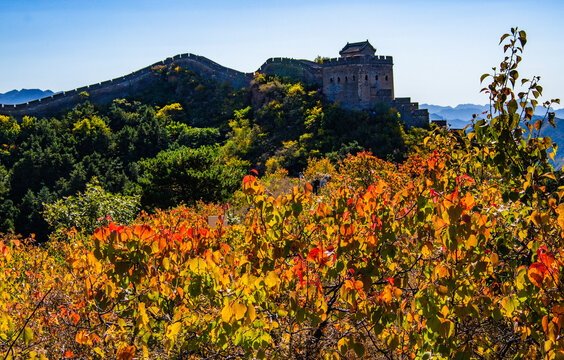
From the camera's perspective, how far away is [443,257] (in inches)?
158

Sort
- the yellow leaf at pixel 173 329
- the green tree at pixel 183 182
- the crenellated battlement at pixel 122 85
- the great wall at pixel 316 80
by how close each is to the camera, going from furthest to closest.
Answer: the crenellated battlement at pixel 122 85
the great wall at pixel 316 80
the green tree at pixel 183 182
the yellow leaf at pixel 173 329

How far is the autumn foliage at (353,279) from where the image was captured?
11.0ft

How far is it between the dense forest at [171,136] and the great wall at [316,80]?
844 mm

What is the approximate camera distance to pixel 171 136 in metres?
43.4

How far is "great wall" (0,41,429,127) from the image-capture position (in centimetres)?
3634

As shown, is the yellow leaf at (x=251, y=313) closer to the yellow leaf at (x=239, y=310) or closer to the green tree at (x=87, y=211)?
the yellow leaf at (x=239, y=310)

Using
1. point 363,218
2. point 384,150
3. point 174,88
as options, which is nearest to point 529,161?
point 363,218

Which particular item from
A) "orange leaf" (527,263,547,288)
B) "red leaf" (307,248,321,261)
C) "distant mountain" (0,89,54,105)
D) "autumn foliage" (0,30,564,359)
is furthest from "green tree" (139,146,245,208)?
"distant mountain" (0,89,54,105)

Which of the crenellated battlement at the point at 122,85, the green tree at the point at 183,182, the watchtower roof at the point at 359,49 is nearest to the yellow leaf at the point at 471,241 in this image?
the green tree at the point at 183,182

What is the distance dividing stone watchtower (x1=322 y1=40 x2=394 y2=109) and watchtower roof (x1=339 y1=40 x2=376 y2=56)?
72 millimetres

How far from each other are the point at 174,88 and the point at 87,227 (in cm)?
3204

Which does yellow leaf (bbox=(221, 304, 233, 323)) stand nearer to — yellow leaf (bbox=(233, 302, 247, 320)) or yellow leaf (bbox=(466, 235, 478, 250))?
yellow leaf (bbox=(233, 302, 247, 320))

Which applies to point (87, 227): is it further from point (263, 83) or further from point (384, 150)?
point (263, 83)

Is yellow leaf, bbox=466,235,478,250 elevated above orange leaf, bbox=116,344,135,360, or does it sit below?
above
